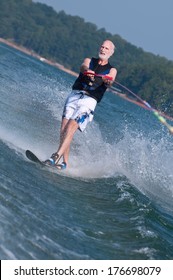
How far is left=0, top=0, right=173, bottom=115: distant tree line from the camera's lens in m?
134

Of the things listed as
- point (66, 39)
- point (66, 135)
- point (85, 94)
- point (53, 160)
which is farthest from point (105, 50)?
point (66, 39)

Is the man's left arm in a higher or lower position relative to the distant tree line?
lower

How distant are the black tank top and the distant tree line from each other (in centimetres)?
11686

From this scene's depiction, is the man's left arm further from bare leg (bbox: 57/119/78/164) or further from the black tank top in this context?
bare leg (bbox: 57/119/78/164)

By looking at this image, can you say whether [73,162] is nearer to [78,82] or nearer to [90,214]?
[78,82]

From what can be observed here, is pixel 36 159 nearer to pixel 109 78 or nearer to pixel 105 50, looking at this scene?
pixel 109 78

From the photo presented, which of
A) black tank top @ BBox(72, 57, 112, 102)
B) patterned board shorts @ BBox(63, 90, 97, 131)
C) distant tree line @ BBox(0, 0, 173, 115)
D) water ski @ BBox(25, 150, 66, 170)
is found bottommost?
water ski @ BBox(25, 150, 66, 170)

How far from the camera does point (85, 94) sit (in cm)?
918

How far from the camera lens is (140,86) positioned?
→ 402 ft

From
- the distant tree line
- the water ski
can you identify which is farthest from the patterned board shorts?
the distant tree line

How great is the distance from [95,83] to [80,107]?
0.38 metres

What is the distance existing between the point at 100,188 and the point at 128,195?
0.38 metres

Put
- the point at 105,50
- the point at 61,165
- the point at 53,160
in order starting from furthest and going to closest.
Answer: the point at 105,50
the point at 61,165
the point at 53,160

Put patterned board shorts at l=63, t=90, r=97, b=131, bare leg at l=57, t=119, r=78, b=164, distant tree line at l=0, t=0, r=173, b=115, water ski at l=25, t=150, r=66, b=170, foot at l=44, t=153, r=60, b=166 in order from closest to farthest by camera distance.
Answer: water ski at l=25, t=150, r=66, b=170 < foot at l=44, t=153, r=60, b=166 < bare leg at l=57, t=119, r=78, b=164 < patterned board shorts at l=63, t=90, r=97, b=131 < distant tree line at l=0, t=0, r=173, b=115
